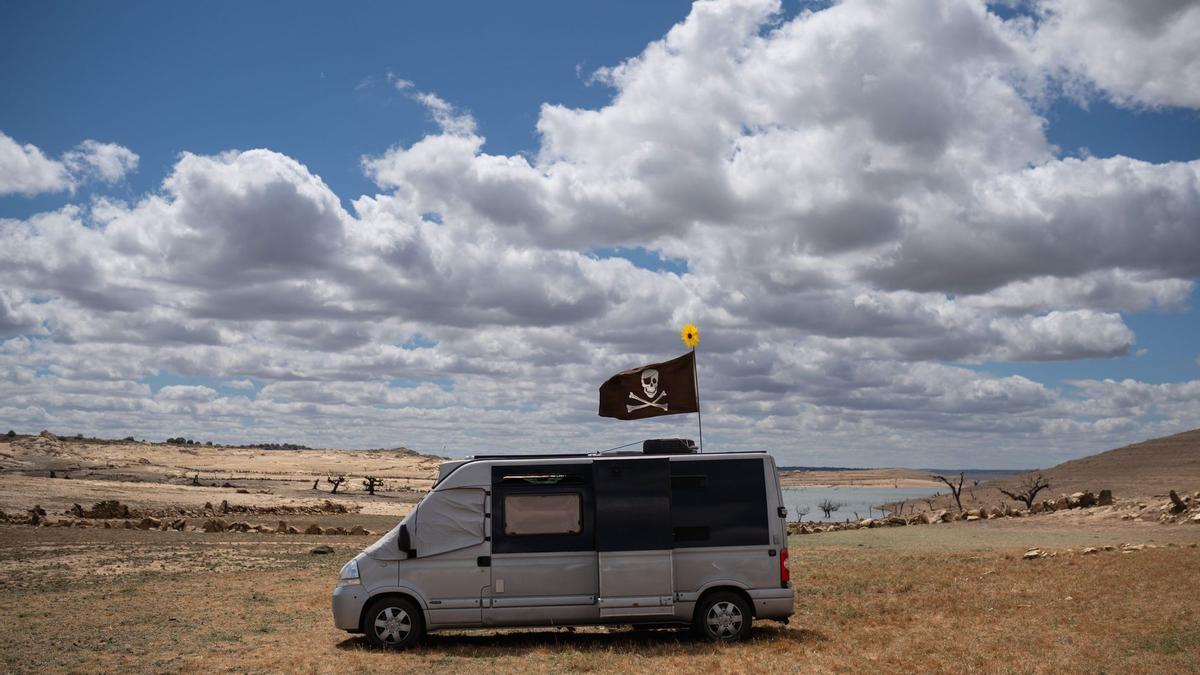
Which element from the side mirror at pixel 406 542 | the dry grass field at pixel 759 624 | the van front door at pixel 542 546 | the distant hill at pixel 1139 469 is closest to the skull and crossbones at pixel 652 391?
the van front door at pixel 542 546

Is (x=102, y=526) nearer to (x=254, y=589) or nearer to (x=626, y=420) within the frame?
→ (x=254, y=589)

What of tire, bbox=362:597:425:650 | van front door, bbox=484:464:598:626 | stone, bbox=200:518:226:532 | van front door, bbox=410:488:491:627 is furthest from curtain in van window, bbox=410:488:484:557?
stone, bbox=200:518:226:532

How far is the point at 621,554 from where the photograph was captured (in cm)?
1372

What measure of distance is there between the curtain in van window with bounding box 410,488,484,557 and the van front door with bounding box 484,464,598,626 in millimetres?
266

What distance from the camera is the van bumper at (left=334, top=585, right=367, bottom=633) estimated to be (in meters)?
13.7

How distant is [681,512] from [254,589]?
37.3 feet

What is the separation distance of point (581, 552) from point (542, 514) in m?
0.79

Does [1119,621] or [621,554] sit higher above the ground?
[621,554]

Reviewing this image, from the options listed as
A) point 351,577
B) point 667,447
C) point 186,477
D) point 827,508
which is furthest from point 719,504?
point 186,477

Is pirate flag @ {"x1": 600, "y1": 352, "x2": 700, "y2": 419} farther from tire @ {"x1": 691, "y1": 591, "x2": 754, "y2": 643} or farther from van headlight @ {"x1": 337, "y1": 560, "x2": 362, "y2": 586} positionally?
van headlight @ {"x1": 337, "y1": 560, "x2": 362, "y2": 586}

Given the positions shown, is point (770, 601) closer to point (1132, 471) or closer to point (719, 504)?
point (719, 504)

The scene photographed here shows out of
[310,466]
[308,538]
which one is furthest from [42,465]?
[308,538]

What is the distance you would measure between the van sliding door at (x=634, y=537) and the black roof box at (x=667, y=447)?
20.4 inches

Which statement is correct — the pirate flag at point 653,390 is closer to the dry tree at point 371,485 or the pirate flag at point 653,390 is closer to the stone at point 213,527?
the stone at point 213,527
